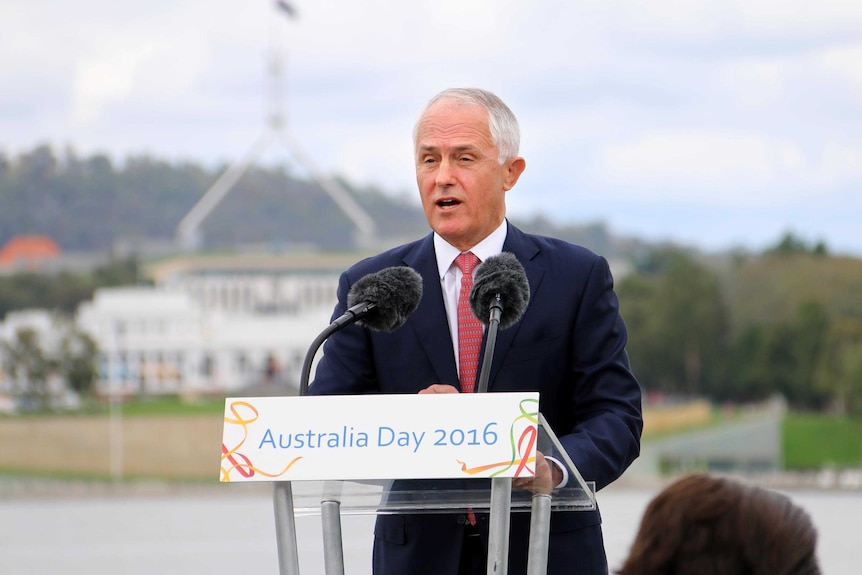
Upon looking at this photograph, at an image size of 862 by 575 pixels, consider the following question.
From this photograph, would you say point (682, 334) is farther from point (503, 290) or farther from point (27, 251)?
point (503, 290)

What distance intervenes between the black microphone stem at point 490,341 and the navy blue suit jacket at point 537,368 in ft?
0.81

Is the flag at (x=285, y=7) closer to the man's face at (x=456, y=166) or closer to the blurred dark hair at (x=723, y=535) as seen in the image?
the man's face at (x=456, y=166)

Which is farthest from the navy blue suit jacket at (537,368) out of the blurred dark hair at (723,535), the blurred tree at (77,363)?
the blurred tree at (77,363)

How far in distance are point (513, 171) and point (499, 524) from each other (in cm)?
114

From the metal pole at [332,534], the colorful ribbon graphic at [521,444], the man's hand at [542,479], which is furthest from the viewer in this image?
the metal pole at [332,534]

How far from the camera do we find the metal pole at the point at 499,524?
3.34 m

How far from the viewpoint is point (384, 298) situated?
3.85 m

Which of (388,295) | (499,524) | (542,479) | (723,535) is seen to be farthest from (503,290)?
(723,535)

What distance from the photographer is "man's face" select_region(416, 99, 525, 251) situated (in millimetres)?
4059

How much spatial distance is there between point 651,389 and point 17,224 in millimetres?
62528

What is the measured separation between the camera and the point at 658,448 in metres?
68.1

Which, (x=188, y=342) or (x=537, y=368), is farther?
(x=188, y=342)

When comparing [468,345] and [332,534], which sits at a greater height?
[468,345]

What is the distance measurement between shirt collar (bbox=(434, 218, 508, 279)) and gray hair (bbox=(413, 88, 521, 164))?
7.3 inches
